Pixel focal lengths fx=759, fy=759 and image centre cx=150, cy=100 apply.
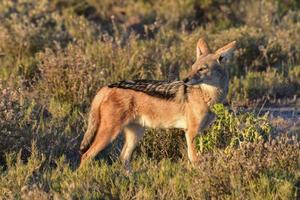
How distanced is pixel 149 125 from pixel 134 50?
3.46m

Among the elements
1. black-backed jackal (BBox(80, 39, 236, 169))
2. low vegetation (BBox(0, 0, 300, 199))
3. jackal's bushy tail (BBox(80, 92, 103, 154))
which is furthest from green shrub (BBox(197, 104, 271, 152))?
jackal's bushy tail (BBox(80, 92, 103, 154))

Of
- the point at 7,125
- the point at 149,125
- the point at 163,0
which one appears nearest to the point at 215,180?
the point at 149,125

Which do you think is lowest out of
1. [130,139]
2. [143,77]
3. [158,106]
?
[130,139]

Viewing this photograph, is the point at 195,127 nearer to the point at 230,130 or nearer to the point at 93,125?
the point at 230,130

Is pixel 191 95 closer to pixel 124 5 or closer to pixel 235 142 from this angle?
pixel 235 142

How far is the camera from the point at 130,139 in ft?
24.2

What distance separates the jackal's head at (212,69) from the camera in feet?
23.3

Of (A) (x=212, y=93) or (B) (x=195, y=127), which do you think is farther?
(A) (x=212, y=93)

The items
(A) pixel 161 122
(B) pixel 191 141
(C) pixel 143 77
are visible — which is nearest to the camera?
(B) pixel 191 141

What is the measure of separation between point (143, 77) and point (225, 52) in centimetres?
275

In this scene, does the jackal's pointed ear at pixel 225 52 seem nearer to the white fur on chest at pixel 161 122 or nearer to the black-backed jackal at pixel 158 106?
the black-backed jackal at pixel 158 106

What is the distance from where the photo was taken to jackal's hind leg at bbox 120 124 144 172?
24.0 ft

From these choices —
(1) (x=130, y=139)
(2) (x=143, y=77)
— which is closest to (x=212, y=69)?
(1) (x=130, y=139)

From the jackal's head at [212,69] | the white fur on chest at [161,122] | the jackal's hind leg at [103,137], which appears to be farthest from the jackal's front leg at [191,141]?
the jackal's hind leg at [103,137]
